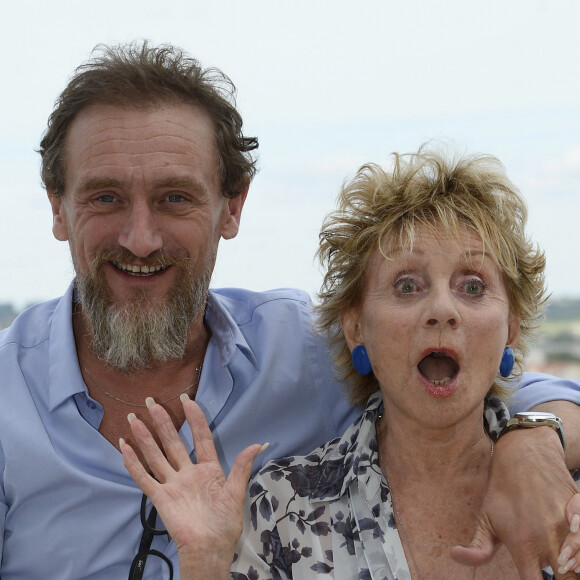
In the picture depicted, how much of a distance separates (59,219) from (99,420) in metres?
0.74

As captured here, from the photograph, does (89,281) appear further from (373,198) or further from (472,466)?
(472,466)

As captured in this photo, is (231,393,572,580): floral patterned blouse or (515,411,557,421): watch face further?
(515,411,557,421): watch face

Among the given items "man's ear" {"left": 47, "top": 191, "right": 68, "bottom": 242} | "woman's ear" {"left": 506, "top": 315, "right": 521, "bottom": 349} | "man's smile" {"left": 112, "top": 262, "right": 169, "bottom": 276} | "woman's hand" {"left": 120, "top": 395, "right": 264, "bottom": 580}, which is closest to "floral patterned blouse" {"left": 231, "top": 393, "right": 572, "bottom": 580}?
"woman's hand" {"left": 120, "top": 395, "right": 264, "bottom": 580}

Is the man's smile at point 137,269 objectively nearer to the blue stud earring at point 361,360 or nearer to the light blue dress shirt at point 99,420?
the light blue dress shirt at point 99,420

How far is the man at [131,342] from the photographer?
8.58 ft

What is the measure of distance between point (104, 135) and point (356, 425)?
121cm

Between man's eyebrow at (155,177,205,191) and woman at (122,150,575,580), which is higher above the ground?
man's eyebrow at (155,177,205,191)

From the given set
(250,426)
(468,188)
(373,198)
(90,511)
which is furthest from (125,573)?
(468,188)

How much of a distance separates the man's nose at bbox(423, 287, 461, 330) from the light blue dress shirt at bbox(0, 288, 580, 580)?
598mm

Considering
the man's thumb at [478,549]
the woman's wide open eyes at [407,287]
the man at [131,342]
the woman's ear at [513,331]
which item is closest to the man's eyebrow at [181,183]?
the man at [131,342]

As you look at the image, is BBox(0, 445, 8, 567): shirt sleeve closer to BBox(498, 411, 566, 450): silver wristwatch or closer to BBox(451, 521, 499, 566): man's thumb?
BBox(451, 521, 499, 566): man's thumb

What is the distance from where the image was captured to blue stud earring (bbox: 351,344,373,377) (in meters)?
2.56

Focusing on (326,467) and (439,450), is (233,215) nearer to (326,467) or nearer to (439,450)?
(326,467)

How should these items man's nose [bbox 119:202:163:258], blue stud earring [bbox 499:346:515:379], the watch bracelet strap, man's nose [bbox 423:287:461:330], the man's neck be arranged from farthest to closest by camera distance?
the man's neck
man's nose [bbox 119:202:163:258]
blue stud earring [bbox 499:346:515:379]
the watch bracelet strap
man's nose [bbox 423:287:461:330]
